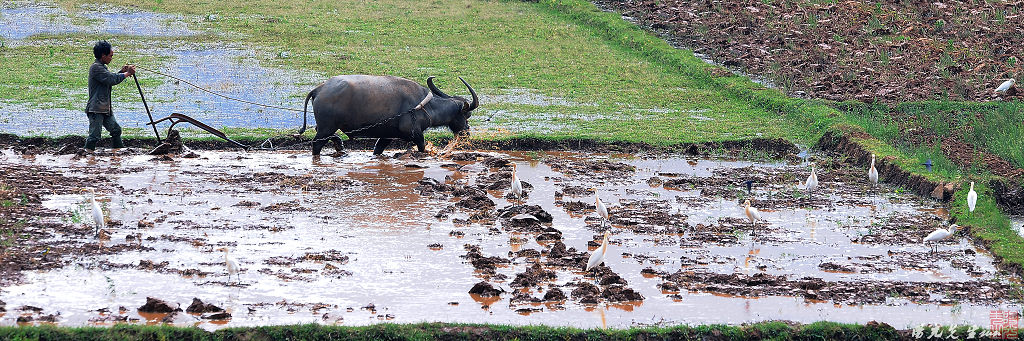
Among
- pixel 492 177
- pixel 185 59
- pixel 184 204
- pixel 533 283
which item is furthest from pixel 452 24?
pixel 533 283

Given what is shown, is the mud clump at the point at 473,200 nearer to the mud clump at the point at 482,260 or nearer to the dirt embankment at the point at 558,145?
the mud clump at the point at 482,260

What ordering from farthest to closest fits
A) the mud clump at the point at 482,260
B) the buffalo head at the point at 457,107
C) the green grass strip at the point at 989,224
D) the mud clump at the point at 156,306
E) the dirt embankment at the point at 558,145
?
the buffalo head at the point at 457,107
the dirt embankment at the point at 558,145
the green grass strip at the point at 989,224
the mud clump at the point at 482,260
the mud clump at the point at 156,306

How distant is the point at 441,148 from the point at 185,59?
668 cm

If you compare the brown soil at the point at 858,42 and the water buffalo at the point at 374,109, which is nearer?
the water buffalo at the point at 374,109

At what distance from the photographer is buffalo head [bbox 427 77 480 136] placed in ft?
45.9

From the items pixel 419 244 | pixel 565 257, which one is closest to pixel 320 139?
pixel 419 244

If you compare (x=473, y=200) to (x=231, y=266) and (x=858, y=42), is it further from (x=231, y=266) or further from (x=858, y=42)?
(x=858, y=42)

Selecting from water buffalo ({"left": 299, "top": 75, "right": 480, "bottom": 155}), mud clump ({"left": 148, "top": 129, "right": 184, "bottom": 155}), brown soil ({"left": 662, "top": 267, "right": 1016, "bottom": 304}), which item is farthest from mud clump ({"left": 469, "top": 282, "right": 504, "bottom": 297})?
mud clump ({"left": 148, "top": 129, "right": 184, "bottom": 155})

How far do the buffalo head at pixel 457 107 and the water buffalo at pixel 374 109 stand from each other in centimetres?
5

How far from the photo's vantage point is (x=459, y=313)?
27.1 ft

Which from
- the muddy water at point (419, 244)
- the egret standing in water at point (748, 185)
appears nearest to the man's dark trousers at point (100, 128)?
the muddy water at point (419, 244)

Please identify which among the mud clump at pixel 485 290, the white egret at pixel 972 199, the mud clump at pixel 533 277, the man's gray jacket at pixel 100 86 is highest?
the man's gray jacket at pixel 100 86

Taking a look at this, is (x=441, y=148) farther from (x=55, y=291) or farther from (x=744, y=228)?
(x=55, y=291)

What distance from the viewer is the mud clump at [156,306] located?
7.94 meters
